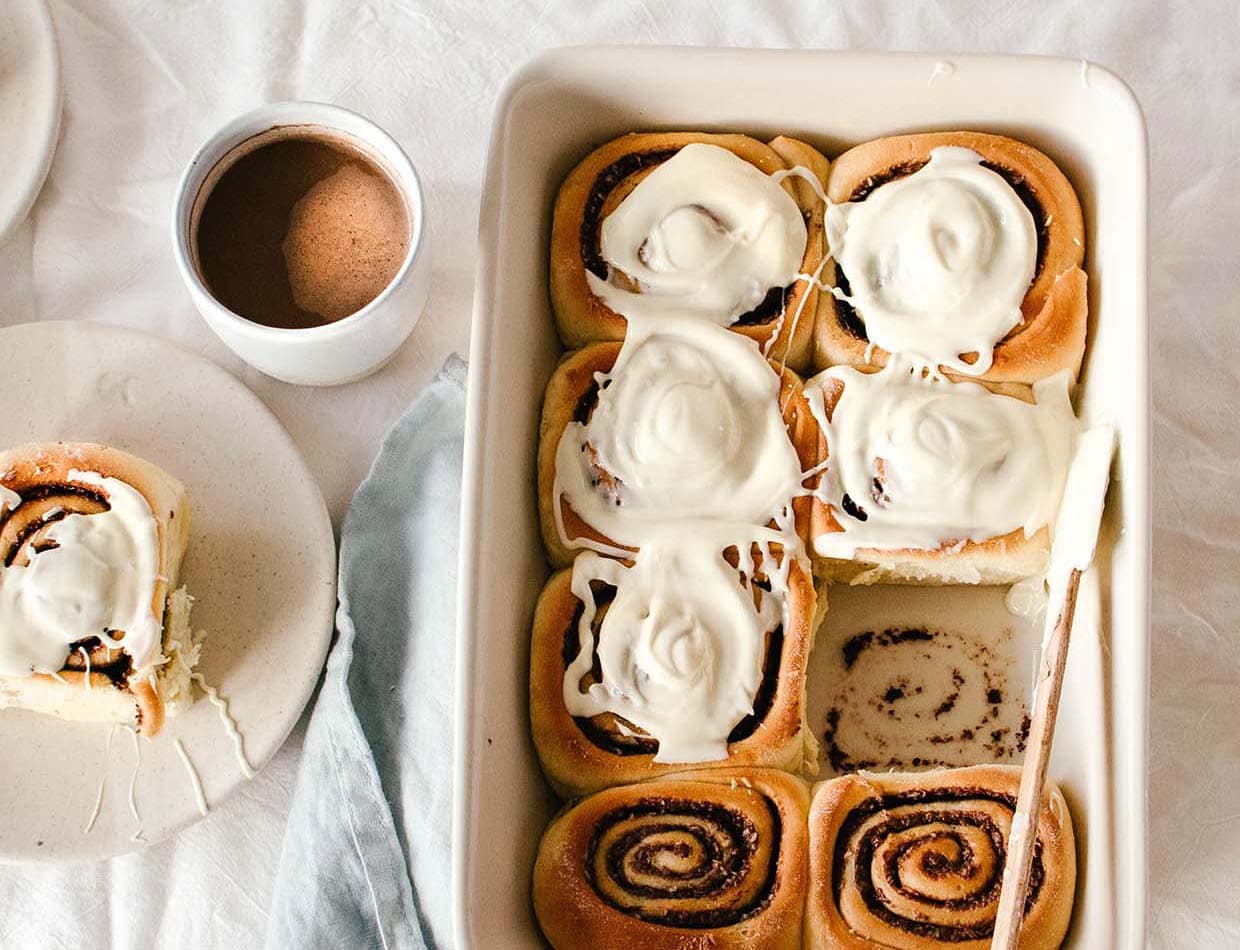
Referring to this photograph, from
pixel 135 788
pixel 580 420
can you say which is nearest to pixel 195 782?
pixel 135 788

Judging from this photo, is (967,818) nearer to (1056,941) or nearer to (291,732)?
(1056,941)

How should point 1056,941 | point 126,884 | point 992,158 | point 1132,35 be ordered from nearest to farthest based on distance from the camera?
point 1056,941 < point 992,158 < point 126,884 < point 1132,35

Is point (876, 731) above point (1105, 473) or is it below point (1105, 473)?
below

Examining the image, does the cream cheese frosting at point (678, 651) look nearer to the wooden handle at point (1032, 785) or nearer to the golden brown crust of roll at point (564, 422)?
the golden brown crust of roll at point (564, 422)

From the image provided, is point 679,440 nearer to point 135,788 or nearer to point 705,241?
point 705,241

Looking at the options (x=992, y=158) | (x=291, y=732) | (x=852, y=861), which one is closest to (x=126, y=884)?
(x=291, y=732)

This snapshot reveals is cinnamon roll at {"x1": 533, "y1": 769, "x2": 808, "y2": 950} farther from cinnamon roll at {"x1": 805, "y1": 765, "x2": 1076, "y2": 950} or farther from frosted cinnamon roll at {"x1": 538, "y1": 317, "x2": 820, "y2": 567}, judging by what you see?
frosted cinnamon roll at {"x1": 538, "y1": 317, "x2": 820, "y2": 567}
